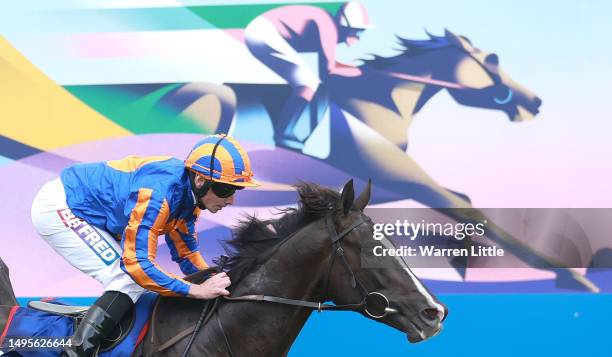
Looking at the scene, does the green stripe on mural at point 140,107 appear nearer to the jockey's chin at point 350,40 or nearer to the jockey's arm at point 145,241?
the jockey's chin at point 350,40

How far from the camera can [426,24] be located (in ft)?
15.2

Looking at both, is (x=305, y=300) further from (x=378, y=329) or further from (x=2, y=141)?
(x=2, y=141)

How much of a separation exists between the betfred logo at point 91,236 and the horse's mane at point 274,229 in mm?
470

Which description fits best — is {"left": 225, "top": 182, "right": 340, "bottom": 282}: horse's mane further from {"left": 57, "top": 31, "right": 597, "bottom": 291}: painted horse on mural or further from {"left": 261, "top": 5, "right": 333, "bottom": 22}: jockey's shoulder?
{"left": 261, "top": 5, "right": 333, "bottom": 22}: jockey's shoulder

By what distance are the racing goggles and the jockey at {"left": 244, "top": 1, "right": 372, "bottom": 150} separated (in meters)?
1.89

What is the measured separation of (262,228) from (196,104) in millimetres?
1954

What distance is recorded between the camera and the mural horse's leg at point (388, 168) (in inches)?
181

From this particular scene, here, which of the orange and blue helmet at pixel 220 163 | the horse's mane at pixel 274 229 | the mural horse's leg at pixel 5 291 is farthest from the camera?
the mural horse's leg at pixel 5 291

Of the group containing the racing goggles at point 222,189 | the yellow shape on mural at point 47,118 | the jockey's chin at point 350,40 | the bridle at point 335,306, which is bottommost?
the yellow shape on mural at point 47,118

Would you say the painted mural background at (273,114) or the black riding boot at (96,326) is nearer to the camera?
the black riding boot at (96,326)

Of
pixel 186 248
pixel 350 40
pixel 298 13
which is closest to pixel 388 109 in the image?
pixel 350 40

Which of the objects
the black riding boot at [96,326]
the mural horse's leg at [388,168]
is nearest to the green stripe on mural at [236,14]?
the mural horse's leg at [388,168]

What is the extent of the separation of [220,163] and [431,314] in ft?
3.16

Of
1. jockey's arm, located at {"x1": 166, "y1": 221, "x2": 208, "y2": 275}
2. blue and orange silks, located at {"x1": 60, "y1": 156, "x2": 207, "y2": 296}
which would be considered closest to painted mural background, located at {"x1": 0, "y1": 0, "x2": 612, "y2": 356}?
jockey's arm, located at {"x1": 166, "y1": 221, "x2": 208, "y2": 275}
